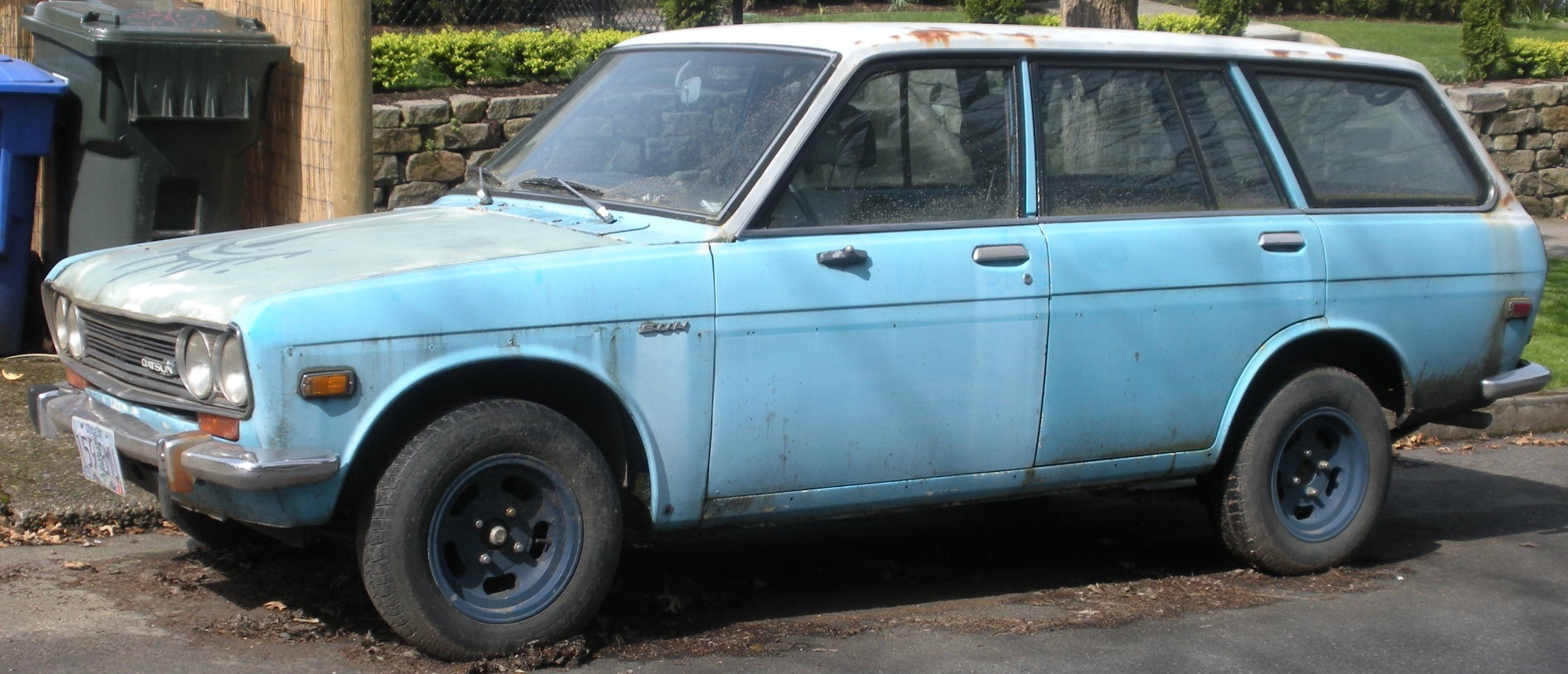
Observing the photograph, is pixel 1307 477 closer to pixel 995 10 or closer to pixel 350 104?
pixel 350 104

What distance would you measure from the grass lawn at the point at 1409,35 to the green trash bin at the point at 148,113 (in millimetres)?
14460

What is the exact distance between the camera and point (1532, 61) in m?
15.0

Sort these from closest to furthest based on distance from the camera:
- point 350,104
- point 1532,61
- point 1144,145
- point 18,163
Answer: point 1144,145 < point 350,104 < point 18,163 < point 1532,61

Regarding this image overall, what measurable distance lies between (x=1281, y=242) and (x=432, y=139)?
5.73 m

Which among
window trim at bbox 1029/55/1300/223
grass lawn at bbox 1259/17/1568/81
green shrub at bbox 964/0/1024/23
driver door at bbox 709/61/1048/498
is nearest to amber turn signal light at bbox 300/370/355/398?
driver door at bbox 709/61/1048/498

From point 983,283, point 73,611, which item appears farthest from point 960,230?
point 73,611

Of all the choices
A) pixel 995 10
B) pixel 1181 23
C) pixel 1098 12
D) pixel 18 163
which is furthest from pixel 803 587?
pixel 1181 23

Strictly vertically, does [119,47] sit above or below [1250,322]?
above

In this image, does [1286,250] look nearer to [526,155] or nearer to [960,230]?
[960,230]

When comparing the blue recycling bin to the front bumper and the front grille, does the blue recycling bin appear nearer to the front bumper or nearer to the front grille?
the front grille

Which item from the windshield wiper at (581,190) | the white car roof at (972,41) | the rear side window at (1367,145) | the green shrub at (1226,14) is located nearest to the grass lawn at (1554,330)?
the rear side window at (1367,145)

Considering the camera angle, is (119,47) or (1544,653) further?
(119,47)

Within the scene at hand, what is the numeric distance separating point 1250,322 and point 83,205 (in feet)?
17.3

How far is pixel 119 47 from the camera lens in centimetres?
712
